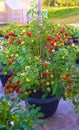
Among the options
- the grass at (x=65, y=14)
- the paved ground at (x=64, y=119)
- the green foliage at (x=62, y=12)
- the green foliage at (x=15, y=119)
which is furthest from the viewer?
the green foliage at (x=62, y=12)

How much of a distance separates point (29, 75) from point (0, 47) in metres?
1.09

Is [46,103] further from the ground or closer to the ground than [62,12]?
closer to the ground

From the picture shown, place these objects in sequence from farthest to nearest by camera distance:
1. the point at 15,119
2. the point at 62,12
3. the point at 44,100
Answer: the point at 62,12 → the point at 44,100 → the point at 15,119

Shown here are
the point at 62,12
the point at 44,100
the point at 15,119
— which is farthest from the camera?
the point at 62,12

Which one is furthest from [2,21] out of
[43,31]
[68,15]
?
[43,31]

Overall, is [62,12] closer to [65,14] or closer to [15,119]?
[65,14]

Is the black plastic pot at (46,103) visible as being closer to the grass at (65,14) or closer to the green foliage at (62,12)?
the grass at (65,14)

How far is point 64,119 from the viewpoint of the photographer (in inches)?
105

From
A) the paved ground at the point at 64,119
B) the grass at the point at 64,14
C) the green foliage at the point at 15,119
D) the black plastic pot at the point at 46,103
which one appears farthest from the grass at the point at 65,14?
the green foliage at the point at 15,119

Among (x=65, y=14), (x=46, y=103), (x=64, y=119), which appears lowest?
(x=64, y=119)

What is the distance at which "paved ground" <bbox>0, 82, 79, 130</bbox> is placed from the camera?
2.54 metres

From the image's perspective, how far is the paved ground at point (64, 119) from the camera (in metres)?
2.54

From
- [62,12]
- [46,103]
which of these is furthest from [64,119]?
[62,12]

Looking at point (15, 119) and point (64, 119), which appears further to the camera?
point (64, 119)
